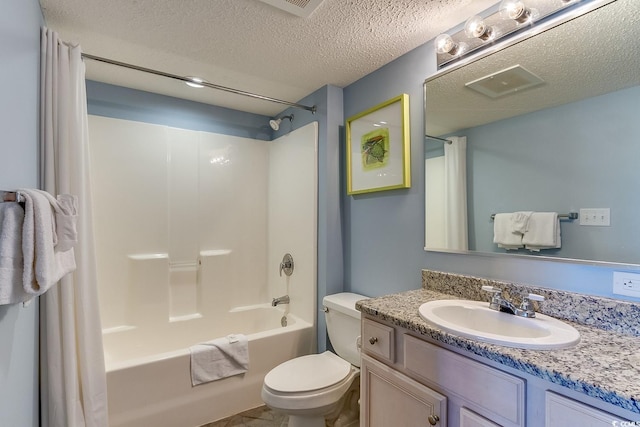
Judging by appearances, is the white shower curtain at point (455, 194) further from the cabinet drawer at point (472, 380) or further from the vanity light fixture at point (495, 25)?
the cabinet drawer at point (472, 380)

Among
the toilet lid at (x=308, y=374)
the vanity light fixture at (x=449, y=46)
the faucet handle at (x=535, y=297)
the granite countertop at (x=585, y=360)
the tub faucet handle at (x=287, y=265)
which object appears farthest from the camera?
the tub faucet handle at (x=287, y=265)

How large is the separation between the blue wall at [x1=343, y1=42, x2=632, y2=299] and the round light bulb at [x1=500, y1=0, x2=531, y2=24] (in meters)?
0.40

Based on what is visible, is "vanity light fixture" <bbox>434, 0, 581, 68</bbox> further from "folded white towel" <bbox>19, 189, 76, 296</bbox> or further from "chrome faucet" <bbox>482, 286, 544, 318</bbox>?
"folded white towel" <bbox>19, 189, 76, 296</bbox>

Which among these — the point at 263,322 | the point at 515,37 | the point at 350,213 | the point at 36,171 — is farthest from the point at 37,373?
the point at 515,37

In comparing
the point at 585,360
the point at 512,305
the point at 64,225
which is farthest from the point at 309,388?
the point at 64,225

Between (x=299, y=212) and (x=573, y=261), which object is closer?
(x=573, y=261)

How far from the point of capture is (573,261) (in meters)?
1.12

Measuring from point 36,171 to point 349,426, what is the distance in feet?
7.14

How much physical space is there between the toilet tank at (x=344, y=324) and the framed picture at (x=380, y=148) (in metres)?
0.75

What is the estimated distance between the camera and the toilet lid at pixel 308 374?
1589 millimetres

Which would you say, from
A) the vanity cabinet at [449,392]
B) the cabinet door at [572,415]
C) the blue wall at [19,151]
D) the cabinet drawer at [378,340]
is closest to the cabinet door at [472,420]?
the vanity cabinet at [449,392]

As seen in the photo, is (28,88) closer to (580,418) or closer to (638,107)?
(580,418)

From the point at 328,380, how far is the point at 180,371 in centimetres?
90

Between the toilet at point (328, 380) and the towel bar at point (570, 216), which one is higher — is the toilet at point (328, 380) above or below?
below
